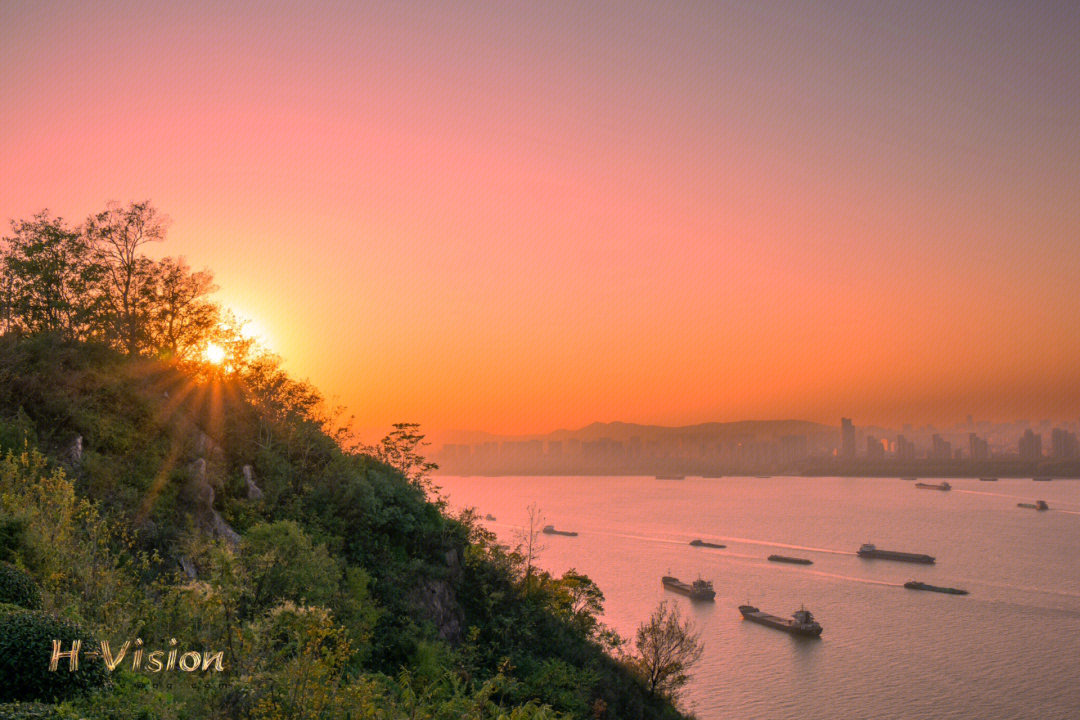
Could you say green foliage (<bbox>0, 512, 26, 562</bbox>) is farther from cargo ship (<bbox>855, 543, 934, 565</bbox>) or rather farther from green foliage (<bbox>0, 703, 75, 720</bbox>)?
cargo ship (<bbox>855, 543, 934, 565</bbox>)

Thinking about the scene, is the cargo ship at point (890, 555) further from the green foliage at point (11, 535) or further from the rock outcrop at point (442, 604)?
the green foliage at point (11, 535)

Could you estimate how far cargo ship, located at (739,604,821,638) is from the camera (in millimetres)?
68375

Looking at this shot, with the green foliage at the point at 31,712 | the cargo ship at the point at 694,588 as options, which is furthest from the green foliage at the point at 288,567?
the cargo ship at the point at 694,588

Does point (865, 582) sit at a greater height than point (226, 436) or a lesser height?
lesser

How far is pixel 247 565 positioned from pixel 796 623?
6525 cm

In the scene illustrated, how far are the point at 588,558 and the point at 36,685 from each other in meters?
100

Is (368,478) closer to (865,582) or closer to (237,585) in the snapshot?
(237,585)

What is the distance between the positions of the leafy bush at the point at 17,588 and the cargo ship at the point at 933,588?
97519 millimetres

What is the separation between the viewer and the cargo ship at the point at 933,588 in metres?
82.9

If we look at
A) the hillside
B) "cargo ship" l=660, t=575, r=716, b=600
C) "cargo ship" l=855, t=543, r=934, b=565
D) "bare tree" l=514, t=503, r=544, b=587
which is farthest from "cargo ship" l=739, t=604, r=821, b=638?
"cargo ship" l=855, t=543, r=934, b=565

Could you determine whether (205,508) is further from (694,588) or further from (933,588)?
(933,588)

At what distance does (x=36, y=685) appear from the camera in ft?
29.7

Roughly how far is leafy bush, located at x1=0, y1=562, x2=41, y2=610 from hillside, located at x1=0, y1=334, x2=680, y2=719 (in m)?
0.06

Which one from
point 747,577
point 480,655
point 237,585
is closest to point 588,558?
point 747,577
